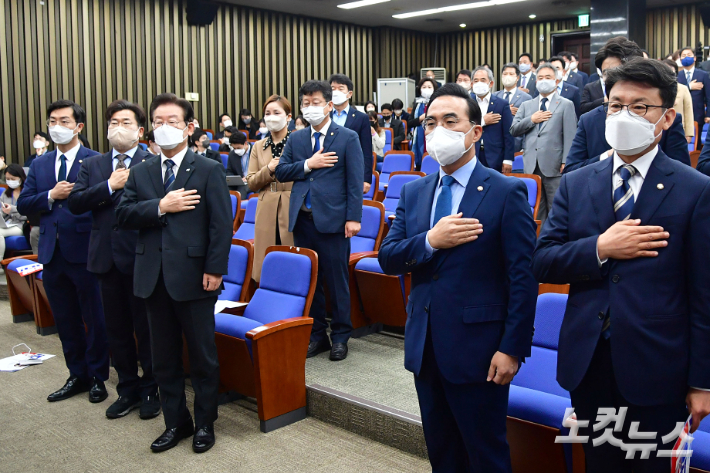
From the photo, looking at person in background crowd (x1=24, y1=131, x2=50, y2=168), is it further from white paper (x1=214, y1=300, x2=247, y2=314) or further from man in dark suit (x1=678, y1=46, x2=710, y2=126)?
man in dark suit (x1=678, y1=46, x2=710, y2=126)

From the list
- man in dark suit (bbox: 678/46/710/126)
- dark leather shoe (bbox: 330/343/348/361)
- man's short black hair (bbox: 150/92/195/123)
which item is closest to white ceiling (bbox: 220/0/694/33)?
man in dark suit (bbox: 678/46/710/126)

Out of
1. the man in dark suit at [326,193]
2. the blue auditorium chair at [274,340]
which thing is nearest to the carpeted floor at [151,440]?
the blue auditorium chair at [274,340]

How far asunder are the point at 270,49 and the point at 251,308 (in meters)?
9.14

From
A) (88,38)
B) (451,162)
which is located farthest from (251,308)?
(88,38)

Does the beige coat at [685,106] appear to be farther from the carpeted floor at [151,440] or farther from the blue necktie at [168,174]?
the blue necktie at [168,174]

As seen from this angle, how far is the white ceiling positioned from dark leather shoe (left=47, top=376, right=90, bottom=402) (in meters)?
8.58

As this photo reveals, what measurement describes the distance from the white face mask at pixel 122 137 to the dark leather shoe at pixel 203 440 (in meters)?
1.40

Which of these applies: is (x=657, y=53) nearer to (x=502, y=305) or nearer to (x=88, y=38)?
(x=88, y=38)

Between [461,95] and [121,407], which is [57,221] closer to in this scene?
[121,407]

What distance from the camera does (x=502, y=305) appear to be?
1.65 metres

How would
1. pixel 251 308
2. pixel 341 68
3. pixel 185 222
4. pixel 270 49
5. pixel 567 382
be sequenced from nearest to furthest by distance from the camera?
pixel 567 382 < pixel 185 222 < pixel 251 308 < pixel 270 49 < pixel 341 68

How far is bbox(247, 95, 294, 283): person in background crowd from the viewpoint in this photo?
3592 millimetres

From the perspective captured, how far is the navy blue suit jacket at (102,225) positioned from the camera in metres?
2.87

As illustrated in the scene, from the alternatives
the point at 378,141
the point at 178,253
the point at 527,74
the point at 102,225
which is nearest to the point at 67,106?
the point at 102,225
